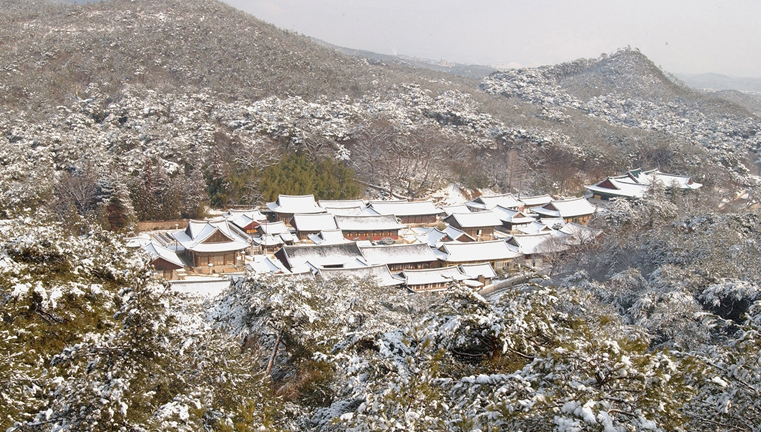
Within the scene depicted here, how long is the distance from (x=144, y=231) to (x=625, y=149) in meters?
36.3

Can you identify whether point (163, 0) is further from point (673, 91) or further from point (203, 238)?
point (673, 91)


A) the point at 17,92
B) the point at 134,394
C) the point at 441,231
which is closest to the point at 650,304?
the point at 134,394

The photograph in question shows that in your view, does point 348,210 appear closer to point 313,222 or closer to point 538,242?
point 313,222

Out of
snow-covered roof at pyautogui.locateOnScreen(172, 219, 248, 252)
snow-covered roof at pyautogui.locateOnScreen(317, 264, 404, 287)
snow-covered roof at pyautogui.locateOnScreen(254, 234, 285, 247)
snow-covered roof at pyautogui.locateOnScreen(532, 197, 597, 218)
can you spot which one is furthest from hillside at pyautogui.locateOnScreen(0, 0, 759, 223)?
snow-covered roof at pyautogui.locateOnScreen(317, 264, 404, 287)

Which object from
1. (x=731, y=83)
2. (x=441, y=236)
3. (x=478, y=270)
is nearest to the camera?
(x=478, y=270)

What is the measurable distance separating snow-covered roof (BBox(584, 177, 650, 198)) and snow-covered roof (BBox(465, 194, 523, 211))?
21.6 feet

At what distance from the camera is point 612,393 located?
303cm

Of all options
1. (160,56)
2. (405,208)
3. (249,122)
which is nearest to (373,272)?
(405,208)

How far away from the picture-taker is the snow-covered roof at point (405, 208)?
2722cm

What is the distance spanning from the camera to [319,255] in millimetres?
19938

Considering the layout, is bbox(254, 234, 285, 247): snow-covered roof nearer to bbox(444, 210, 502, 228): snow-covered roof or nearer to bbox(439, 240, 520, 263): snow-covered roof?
bbox(439, 240, 520, 263): snow-covered roof

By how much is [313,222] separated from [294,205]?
89.5 inches

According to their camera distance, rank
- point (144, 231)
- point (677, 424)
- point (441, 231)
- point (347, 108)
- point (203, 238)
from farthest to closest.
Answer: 1. point (347, 108)
2. point (441, 231)
3. point (144, 231)
4. point (203, 238)
5. point (677, 424)

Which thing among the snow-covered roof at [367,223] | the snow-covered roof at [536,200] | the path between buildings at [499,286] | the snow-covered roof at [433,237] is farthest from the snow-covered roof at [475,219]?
the path between buildings at [499,286]
